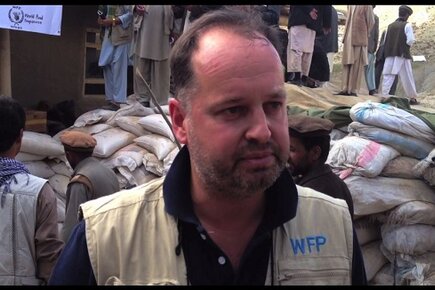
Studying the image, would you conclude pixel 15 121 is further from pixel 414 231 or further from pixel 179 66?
pixel 414 231

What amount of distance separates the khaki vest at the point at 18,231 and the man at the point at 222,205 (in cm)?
132

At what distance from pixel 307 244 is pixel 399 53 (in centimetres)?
1070

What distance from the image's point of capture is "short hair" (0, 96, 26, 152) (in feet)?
9.46

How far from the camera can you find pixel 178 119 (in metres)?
1.63

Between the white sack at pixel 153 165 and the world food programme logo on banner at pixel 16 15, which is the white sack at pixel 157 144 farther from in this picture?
the world food programme logo on banner at pixel 16 15

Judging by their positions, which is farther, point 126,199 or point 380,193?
point 380,193

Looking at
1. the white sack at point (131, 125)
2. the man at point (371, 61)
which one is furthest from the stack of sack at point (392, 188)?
the man at point (371, 61)

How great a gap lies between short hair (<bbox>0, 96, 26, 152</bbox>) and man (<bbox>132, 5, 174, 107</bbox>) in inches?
188

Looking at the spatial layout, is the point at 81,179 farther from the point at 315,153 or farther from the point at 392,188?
the point at 392,188

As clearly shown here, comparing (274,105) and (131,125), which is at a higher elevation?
(274,105)

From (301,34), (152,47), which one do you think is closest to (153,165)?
(152,47)

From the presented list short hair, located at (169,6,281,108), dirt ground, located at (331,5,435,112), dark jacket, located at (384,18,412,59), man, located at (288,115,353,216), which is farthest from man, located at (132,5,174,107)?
dirt ground, located at (331,5,435,112)

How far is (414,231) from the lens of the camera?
4.61m

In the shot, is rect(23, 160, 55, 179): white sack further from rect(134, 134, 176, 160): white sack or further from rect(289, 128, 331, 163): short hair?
rect(289, 128, 331, 163): short hair
